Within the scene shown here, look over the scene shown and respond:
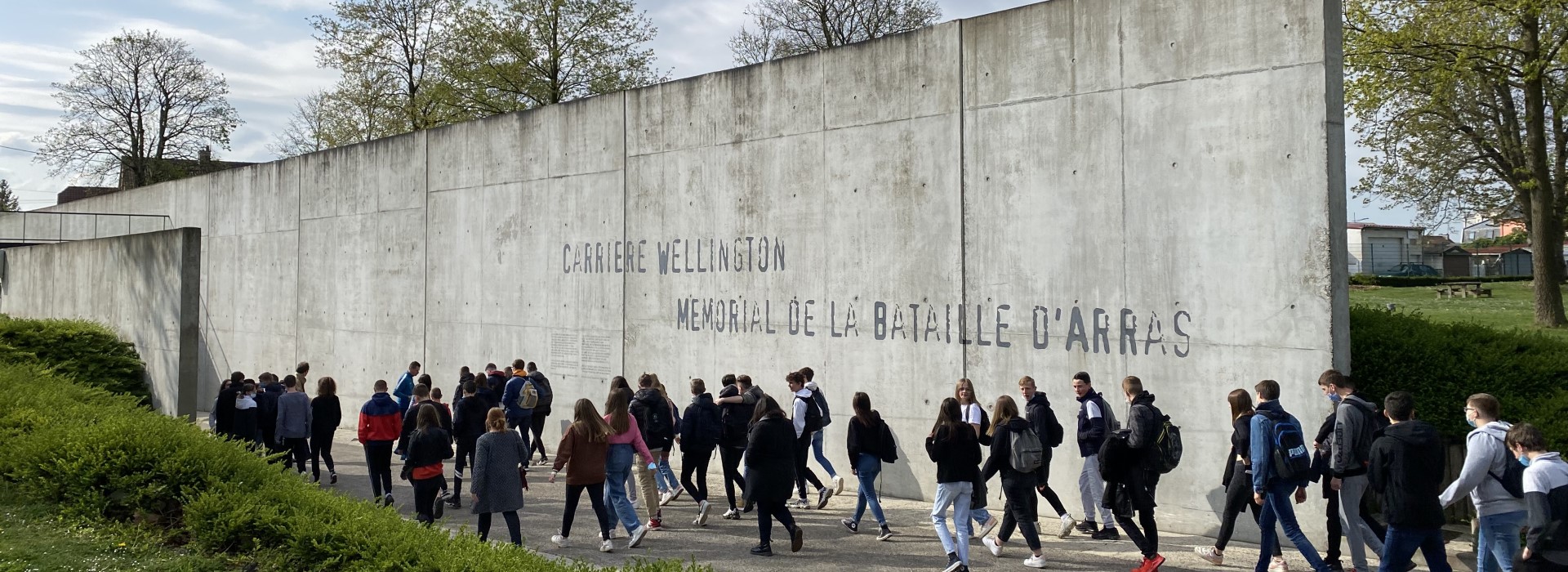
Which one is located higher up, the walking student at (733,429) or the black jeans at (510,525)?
the walking student at (733,429)

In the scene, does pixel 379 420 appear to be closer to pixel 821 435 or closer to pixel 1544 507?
pixel 821 435

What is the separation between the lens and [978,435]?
9688 millimetres

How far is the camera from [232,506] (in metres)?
7.25

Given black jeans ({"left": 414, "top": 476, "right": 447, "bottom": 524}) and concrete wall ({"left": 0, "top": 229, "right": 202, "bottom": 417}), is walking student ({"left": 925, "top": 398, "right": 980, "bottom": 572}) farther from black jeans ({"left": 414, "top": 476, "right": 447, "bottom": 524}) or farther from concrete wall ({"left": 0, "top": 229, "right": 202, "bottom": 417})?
concrete wall ({"left": 0, "top": 229, "right": 202, "bottom": 417})

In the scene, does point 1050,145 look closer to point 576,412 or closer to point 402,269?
point 576,412

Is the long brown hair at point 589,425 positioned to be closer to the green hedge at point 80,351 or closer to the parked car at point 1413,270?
the green hedge at point 80,351

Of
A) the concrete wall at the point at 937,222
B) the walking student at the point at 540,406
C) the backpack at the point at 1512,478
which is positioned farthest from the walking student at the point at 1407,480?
the walking student at the point at 540,406

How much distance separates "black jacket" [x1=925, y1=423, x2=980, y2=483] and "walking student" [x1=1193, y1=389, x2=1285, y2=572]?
1.93m

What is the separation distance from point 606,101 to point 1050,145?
23.5 ft

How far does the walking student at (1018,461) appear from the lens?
27.9 ft

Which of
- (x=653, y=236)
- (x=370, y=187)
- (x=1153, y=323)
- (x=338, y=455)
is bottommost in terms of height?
(x=338, y=455)

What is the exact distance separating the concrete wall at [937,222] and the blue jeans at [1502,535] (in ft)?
8.07

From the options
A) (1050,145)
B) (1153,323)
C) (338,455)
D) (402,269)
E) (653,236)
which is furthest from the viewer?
(402,269)

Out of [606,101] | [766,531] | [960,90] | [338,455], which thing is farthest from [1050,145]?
[338,455]
